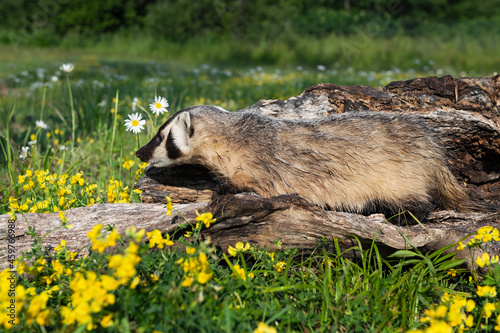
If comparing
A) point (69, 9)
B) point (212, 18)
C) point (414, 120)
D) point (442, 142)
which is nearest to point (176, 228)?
point (414, 120)

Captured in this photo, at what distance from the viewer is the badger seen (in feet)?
10.7

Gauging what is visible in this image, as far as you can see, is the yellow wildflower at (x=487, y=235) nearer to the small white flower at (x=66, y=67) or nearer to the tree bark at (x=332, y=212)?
the tree bark at (x=332, y=212)

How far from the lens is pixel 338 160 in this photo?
331 centimetres

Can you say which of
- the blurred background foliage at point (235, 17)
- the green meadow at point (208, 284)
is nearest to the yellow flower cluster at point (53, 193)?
Result: the green meadow at point (208, 284)

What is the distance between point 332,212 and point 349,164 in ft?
1.93

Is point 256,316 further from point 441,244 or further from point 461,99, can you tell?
point 461,99

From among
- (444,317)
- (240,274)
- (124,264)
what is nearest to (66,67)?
(240,274)

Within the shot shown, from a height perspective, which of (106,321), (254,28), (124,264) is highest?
(124,264)

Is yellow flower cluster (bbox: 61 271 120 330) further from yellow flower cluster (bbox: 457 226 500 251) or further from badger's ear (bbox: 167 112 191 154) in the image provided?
yellow flower cluster (bbox: 457 226 500 251)

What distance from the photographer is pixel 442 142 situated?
359cm

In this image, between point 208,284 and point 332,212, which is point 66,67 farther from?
point 208,284

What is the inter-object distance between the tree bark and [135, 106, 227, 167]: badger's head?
22cm

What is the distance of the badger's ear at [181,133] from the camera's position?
3645 millimetres

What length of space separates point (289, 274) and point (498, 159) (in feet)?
8.27
